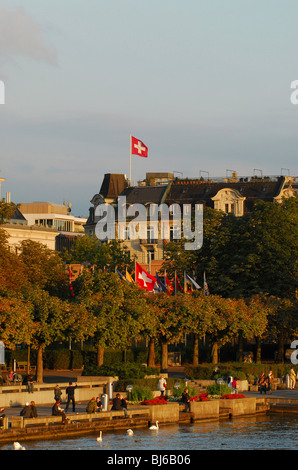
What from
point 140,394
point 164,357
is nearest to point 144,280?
point 164,357

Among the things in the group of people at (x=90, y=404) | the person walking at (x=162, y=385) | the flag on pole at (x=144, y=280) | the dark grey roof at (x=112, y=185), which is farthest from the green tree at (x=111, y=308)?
the dark grey roof at (x=112, y=185)

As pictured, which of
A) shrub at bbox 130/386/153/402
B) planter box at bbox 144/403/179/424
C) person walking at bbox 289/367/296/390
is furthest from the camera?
person walking at bbox 289/367/296/390

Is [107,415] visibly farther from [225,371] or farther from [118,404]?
[225,371]

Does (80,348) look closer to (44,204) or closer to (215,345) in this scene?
(215,345)

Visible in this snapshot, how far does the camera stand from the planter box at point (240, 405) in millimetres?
54094

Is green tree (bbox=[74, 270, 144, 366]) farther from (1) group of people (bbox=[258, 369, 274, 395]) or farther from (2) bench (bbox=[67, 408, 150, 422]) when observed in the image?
(2) bench (bbox=[67, 408, 150, 422])

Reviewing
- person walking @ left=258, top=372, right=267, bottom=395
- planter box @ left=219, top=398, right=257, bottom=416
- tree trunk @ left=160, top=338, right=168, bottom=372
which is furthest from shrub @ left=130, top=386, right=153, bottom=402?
tree trunk @ left=160, top=338, right=168, bottom=372

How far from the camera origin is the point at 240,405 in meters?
54.7

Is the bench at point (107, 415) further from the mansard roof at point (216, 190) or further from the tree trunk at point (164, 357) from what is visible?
the mansard roof at point (216, 190)

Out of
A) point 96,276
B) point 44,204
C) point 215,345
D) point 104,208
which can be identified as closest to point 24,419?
point 96,276

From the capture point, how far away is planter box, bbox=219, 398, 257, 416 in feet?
177

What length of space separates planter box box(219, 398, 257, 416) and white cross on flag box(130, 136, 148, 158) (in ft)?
251

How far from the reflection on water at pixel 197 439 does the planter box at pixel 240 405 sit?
2.80m

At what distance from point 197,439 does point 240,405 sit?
1141 cm
